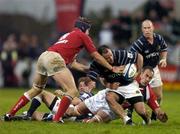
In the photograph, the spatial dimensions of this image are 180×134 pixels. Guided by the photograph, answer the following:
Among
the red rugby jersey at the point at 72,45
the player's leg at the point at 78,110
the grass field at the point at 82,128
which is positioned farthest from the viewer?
the player's leg at the point at 78,110

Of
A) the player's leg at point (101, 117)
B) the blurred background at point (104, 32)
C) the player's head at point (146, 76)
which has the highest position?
the player's head at point (146, 76)

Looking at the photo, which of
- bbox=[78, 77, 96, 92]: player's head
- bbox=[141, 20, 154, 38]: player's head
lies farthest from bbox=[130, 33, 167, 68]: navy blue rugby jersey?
bbox=[78, 77, 96, 92]: player's head

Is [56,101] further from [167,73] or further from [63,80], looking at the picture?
[167,73]

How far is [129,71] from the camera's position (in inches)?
640

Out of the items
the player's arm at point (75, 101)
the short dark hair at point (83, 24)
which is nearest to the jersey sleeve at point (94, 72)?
the short dark hair at point (83, 24)

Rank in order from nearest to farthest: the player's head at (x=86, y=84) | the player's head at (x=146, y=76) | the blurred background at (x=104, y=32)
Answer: the player's head at (x=146, y=76) → the player's head at (x=86, y=84) → the blurred background at (x=104, y=32)

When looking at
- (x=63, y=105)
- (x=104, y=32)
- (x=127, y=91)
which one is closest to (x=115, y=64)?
(x=127, y=91)

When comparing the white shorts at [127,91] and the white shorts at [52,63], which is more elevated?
the white shorts at [52,63]

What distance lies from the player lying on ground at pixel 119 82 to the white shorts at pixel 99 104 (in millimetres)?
361

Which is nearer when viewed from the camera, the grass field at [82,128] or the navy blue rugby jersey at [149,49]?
the grass field at [82,128]

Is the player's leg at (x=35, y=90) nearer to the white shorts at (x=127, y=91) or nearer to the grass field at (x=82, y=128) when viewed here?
the grass field at (x=82, y=128)

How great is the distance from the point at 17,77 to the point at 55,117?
771 inches

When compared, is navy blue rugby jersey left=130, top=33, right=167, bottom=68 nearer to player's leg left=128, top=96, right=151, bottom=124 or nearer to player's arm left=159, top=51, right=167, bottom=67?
player's arm left=159, top=51, right=167, bottom=67

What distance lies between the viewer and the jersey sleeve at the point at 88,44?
1634 centimetres
